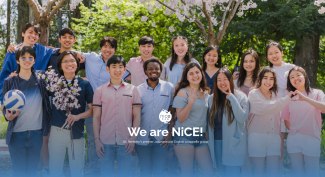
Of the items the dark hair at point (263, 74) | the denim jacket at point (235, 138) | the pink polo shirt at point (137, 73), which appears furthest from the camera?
the pink polo shirt at point (137, 73)

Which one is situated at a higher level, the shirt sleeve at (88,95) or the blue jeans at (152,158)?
the shirt sleeve at (88,95)

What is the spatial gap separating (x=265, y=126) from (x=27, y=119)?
9.88 ft

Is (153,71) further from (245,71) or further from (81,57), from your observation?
(245,71)

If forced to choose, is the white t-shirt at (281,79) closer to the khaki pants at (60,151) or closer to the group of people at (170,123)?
the group of people at (170,123)

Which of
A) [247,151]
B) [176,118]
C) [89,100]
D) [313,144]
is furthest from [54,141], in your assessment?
[313,144]

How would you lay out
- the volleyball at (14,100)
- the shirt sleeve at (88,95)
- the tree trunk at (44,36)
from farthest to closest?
the tree trunk at (44,36) < the shirt sleeve at (88,95) < the volleyball at (14,100)

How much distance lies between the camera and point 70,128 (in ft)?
11.7

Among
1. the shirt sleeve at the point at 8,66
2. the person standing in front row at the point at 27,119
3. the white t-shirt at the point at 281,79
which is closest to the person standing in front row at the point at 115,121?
the person standing in front row at the point at 27,119

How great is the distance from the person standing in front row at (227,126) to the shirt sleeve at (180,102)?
1.18ft

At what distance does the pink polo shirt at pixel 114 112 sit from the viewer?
356 centimetres

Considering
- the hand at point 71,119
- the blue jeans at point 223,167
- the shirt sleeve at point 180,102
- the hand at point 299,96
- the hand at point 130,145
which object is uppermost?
the hand at point 299,96

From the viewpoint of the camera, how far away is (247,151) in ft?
11.7

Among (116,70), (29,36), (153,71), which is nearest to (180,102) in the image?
(153,71)

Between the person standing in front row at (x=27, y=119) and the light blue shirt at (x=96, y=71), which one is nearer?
the person standing in front row at (x=27, y=119)
